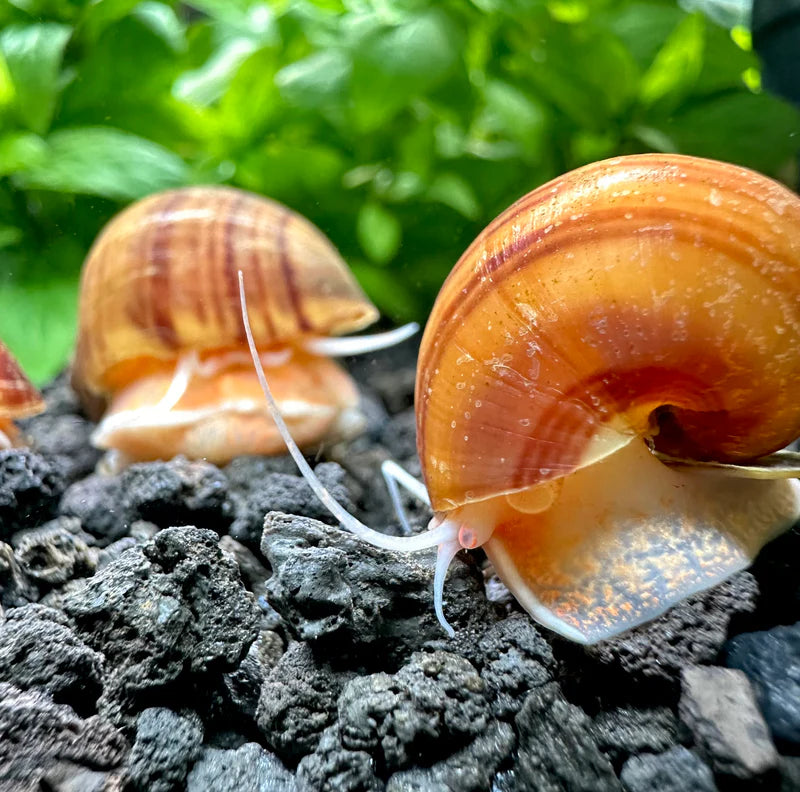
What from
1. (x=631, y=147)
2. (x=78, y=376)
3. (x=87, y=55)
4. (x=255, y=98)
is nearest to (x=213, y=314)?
(x=78, y=376)

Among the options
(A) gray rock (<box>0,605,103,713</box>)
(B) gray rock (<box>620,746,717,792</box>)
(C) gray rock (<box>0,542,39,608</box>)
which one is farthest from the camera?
(C) gray rock (<box>0,542,39,608</box>)

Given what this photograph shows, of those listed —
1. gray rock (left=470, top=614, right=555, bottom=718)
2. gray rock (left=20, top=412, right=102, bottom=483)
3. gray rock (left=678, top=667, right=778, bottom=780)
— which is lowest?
gray rock (left=20, top=412, right=102, bottom=483)

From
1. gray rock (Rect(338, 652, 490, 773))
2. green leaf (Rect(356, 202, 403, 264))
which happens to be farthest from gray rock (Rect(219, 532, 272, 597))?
green leaf (Rect(356, 202, 403, 264))

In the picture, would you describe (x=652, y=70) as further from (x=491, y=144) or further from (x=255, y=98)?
(x=255, y=98)

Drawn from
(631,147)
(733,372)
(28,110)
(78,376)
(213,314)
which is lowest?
(78,376)

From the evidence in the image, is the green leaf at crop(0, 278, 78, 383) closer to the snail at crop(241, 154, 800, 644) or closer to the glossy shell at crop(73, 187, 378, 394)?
the glossy shell at crop(73, 187, 378, 394)
